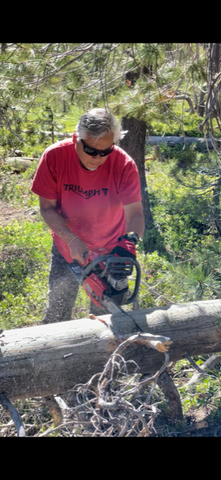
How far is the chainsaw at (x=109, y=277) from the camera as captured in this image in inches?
114

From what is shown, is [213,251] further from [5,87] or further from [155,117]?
[5,87]

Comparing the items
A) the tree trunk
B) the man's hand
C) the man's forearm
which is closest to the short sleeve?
the man's forearm

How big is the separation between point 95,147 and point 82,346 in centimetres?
139

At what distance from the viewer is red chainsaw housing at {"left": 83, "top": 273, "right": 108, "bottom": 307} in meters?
3.03

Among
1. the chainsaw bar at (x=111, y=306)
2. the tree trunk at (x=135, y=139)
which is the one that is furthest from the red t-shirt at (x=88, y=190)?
Result: the tree trunk at (x=135, y=139)

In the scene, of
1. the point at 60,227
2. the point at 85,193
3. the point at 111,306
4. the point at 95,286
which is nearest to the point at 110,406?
the point at 111,306

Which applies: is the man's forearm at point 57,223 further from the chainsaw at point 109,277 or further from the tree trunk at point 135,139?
the tree trunk at point 135,139

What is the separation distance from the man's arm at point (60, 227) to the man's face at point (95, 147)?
406 millimetres

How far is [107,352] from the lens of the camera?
109 inches

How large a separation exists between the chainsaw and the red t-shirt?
1.19 feet

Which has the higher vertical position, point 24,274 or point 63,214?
point 63,214

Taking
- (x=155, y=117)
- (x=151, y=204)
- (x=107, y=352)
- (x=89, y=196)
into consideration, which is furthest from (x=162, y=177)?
(x=107, y=352)

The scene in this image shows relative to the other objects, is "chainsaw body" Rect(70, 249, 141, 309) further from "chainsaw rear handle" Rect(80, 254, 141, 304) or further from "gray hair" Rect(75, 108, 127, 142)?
"gray hair" Rect(75, 108, 127, 142)
